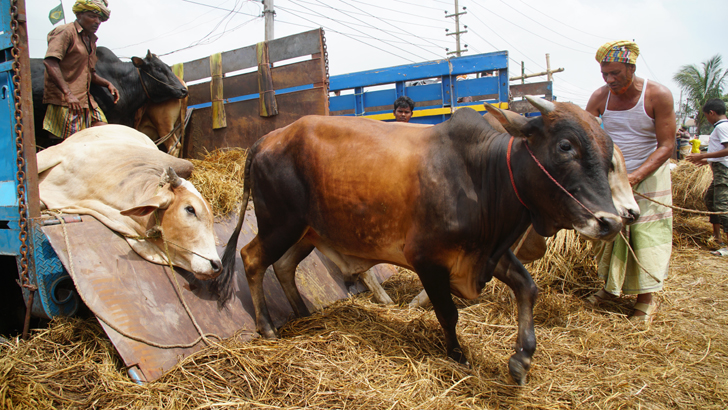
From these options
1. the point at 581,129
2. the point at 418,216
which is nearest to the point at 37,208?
the point at 418,216

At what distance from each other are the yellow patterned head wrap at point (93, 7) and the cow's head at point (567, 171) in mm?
4104

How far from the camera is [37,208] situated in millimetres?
2881

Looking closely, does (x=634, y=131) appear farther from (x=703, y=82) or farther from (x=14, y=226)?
Result: (x=703, y=82)

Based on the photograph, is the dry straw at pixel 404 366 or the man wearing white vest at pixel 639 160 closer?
the dry straw at pixel 404 366

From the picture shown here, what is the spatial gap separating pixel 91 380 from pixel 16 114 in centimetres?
169

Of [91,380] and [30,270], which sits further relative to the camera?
[30,270]

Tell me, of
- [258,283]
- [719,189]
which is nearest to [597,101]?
[258,283]

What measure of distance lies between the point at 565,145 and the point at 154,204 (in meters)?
2.63

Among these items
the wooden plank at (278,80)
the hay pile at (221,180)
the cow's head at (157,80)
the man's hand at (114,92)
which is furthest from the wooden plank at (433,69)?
the man's hand at (114,92)

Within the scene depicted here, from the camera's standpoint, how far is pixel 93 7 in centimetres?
437

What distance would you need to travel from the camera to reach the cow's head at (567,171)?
220 centimetres

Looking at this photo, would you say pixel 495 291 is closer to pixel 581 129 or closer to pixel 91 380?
pixel 581 129

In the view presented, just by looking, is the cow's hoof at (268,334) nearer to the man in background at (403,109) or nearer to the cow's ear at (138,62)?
the man in background at (403,109)

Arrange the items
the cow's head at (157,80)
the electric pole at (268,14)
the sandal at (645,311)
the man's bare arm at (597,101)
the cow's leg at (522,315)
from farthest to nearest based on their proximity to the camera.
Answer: the electric pole at (268,14)
the cow's head at (157,80)
the man's bare arm at (597,101)
the sandal at (645,311)
the cow's leg at (522,315)
